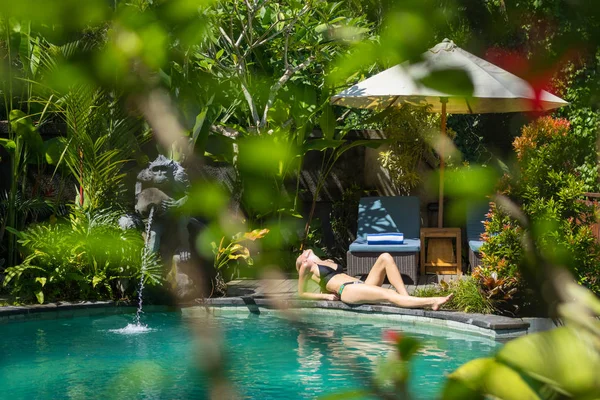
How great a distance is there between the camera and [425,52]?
632mm


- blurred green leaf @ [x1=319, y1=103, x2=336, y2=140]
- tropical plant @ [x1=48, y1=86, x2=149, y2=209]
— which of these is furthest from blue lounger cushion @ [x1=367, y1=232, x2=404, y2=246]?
tropical plant @ [x1=48, y1=86, x2=149, y2=209]

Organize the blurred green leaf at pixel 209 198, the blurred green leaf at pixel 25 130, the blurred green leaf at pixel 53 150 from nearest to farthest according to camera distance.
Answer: the blurred green leaf at pixel 209 198
the blurred green leaf at pixel 25 130
the blurred green leaf at pixel 53 150

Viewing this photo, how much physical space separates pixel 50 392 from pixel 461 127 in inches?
288

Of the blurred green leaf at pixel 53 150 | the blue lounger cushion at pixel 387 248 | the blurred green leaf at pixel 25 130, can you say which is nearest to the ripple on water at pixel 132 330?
the blurred green leaf at pixel 53 150

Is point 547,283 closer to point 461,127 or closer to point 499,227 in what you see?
point 499,227

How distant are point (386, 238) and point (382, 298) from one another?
132 cm

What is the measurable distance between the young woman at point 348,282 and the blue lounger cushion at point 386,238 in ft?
2.43

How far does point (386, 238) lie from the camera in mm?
9188

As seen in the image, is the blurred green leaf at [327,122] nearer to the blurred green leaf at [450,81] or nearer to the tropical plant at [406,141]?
the tropical plant at [406,141]

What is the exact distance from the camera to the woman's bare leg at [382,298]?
7598mm

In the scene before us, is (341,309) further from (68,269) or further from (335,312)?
(68,269)

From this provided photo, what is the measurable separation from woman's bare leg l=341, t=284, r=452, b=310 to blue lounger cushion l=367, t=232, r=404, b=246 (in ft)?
3.64

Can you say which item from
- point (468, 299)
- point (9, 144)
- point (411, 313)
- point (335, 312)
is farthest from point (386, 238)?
point (9, 144)

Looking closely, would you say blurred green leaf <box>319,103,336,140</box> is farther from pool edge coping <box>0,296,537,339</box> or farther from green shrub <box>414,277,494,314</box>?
green shrub <box>414,277,494,314</box>
